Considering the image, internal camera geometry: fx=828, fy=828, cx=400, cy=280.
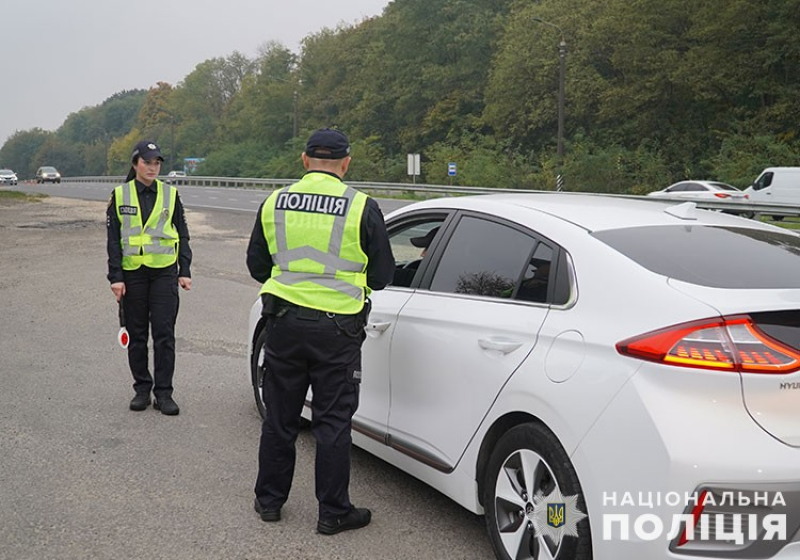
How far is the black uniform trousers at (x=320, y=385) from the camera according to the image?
3717mm

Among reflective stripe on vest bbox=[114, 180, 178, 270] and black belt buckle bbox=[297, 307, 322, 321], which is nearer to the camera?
black belt buckle bbox=[297, 307, 322, 321]

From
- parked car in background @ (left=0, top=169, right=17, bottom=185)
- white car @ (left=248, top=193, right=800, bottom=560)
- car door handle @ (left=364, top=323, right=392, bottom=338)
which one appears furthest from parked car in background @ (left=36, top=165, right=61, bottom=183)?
white car @ (left=248, top=193, right=800, bottom=560)

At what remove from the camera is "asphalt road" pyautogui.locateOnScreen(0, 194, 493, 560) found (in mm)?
3723

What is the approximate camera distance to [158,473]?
A: 4613 millimetres

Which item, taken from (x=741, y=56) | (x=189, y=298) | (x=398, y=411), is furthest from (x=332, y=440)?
(x=741, y=56)

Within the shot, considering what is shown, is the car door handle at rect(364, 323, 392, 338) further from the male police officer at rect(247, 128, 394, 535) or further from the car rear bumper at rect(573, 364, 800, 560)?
the car rear bumper at rect(573, 364, 800, 560)

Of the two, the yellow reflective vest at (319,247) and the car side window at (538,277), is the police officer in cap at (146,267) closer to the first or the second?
the yellow reflective vest at (319,247)

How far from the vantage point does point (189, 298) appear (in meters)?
10.7

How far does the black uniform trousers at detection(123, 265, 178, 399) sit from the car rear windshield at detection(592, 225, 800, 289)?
3510 millimetres

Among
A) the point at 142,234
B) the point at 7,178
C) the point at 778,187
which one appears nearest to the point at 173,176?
the point at 7,178

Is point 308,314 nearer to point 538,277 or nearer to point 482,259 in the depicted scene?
point 482,259

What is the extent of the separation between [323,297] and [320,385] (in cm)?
41

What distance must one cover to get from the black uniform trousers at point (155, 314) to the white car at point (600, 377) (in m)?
2.14

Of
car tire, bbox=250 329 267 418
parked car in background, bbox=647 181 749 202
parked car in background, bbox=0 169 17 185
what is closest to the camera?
car tire, bbox=250 329 267 418
